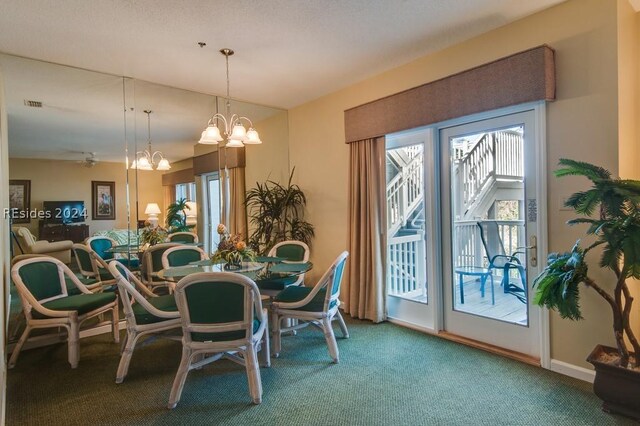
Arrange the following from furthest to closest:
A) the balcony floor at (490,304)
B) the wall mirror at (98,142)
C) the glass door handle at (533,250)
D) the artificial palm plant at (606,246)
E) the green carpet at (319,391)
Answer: the wall mirror at (98,142) → the balcony floor at (490,304) → the glass door handle at (533,250) → the green carpet at (319,391) → the artificial palm plant at (606,246)

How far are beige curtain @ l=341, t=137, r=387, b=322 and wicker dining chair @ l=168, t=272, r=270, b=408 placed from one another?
1.85m

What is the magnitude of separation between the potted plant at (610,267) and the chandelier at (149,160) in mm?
4132

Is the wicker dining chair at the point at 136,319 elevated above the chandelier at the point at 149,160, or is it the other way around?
the chandelier at the point at 149,160

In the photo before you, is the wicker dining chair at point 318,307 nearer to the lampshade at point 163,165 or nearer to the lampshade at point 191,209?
the lampshade at point 191,209

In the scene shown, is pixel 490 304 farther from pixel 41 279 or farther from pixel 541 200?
pixel 41 279

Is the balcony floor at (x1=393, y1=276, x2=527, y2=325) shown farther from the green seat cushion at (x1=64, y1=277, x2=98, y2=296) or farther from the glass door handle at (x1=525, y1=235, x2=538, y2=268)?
the green seat cushion at (x1=64, y1=277, x2=98, y2=296)

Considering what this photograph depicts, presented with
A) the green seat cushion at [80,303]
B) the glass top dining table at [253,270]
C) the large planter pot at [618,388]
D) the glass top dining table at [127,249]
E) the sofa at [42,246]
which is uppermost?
the sofa at [42,246]

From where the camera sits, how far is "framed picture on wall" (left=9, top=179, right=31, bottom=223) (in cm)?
343

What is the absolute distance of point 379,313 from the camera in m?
3.94

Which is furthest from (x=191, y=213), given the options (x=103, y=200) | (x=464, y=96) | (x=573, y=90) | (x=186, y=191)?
(x=573, y=90)

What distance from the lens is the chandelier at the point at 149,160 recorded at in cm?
420

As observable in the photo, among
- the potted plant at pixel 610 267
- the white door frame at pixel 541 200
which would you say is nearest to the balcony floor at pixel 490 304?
the white door frame at pixel 541 200

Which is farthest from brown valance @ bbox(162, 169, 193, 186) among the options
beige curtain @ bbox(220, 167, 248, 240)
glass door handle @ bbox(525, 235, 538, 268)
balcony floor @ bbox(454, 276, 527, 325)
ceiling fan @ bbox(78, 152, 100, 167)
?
glass door handle @ bbox(525, 235, 538, 268)

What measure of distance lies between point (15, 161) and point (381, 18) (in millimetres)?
3656
